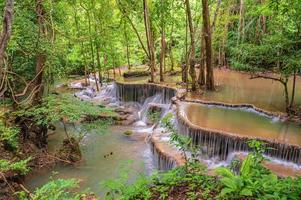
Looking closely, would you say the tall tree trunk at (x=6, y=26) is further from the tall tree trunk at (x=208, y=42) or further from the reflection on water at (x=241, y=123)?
the tall tree trunk at (x=208, y=42)

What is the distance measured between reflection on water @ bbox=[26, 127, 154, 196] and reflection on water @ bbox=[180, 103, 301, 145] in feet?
6.55

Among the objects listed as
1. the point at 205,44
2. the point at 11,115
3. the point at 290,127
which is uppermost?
the point at 205,44

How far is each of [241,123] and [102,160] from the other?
4396 mm

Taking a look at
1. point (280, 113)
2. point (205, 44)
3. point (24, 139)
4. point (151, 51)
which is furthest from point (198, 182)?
point (151, 51)

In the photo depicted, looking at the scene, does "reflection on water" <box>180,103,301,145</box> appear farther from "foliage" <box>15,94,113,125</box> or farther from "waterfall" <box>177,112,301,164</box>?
"foliage" <box>15,94,113,125</box>

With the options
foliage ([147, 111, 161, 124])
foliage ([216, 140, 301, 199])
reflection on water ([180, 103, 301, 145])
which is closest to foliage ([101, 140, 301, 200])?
foliage ([216, 140, 301, 199])

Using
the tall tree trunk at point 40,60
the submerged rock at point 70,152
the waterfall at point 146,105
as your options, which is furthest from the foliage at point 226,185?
the waterfall at point 146,105

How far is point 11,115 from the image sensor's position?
29.9 ft

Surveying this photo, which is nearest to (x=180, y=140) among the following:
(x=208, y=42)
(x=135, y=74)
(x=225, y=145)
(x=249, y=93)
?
(x=225, y=145)

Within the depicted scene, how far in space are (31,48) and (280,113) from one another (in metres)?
7.42

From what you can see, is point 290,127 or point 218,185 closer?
point 218,185

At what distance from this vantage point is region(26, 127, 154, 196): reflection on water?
8.86 meters

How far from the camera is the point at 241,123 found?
947cm

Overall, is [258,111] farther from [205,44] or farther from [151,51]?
[151,51]
